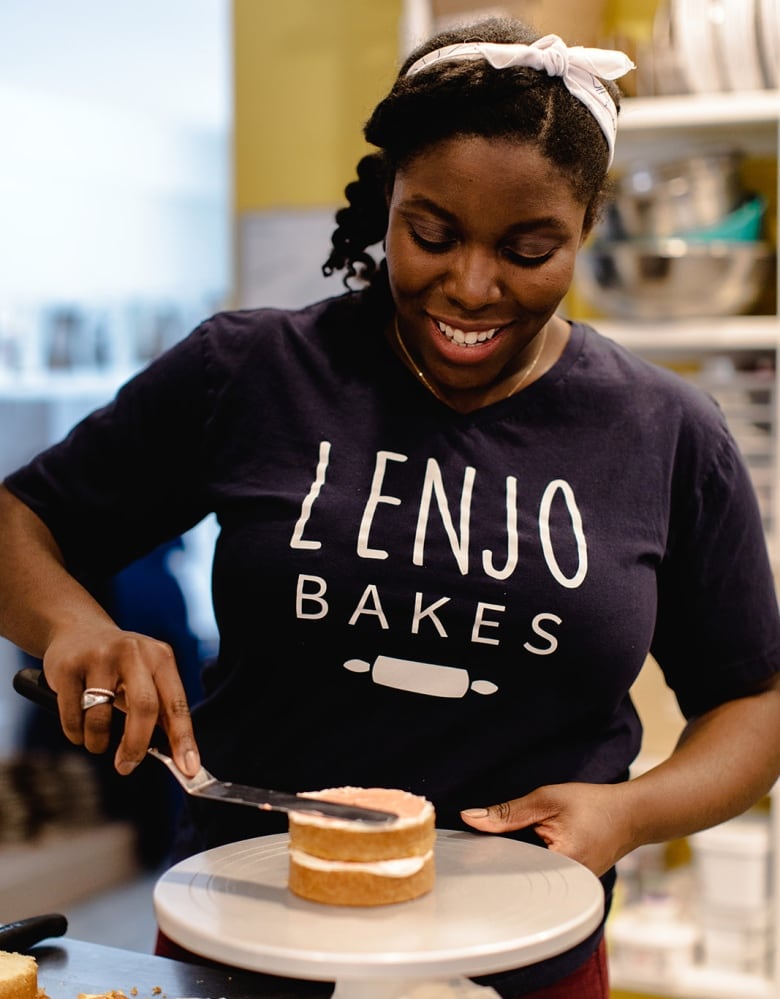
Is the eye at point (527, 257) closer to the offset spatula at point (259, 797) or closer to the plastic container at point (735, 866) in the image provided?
the offset spatula at point (259, 797)

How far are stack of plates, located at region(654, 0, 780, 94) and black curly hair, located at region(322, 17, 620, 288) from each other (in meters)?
1.22

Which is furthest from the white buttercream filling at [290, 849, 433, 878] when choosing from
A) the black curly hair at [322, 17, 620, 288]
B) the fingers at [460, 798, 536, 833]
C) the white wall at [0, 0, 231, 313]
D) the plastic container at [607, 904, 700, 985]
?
the white wall at [0, 0, 231, 313]

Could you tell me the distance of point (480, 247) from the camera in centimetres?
112

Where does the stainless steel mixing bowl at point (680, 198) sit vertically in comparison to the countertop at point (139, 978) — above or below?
above

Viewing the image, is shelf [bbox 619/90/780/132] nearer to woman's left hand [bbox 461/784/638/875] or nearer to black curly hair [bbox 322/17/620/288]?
black curly hair [bbox 322/17/620/288]

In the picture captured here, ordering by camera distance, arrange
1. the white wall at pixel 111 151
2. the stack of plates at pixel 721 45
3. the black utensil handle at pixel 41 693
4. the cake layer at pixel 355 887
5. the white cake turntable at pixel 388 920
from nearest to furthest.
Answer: the white cake turntable at pixel 388 920 → the cake layer at pixel 355 887 → the black utensil handle at pixel 41 693 → the stack of plates at pixel 721 45 → the white wall at pixel 111 151

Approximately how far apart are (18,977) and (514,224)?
72 centimetres

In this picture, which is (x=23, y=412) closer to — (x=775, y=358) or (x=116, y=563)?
(x=775, y=358)

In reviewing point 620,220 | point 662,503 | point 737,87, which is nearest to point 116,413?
point 662,503

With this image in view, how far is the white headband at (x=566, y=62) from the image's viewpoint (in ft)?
3.70

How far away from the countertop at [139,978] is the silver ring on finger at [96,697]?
0.23 meters

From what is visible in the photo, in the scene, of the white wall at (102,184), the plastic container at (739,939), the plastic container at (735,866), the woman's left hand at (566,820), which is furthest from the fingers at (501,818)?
the white wall at (102,184)

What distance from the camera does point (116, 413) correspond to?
1323 mm

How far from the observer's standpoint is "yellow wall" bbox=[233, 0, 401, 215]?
314 centimetres
